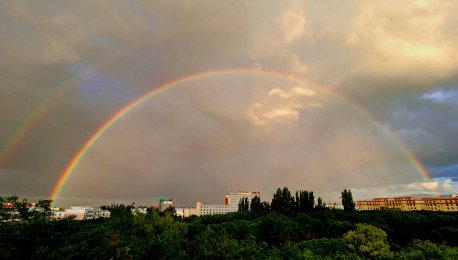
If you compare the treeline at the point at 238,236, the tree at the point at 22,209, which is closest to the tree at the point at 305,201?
the treeline at the point at 238,236

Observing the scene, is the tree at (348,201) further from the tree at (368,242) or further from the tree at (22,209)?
the tree at (22,209)

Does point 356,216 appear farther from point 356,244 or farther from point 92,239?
point 92,239

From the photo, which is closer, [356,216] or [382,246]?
[382,246]

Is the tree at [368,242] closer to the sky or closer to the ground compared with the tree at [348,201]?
closer to the ground

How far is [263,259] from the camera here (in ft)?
81.5

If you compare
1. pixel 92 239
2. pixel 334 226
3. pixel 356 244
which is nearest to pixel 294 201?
pixel 334 226

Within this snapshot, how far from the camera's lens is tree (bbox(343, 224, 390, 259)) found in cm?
A: 4141

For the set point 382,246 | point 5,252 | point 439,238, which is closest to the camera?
point 5,252

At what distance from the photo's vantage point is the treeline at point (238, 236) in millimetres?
24188

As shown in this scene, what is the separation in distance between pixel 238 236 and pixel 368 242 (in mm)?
34731

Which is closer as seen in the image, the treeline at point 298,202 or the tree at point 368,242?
the tree at point 368,242

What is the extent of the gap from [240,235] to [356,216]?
106 feet

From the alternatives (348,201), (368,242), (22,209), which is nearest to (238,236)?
(368,242)

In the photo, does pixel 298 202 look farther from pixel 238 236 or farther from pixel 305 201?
pixel 238 236
